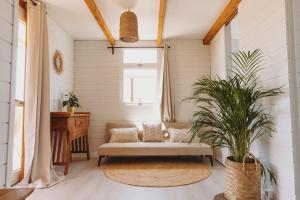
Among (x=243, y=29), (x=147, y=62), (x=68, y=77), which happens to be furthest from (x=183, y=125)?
(x=68, y=77)

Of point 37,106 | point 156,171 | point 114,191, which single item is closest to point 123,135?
point 156,171

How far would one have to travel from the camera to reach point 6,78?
1488 millimetres

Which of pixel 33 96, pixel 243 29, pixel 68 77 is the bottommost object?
pixel 33 96

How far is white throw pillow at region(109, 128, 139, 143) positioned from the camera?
411cm

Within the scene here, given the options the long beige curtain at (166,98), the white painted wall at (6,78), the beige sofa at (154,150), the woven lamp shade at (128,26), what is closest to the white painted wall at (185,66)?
the long beige curtain at (166,98)

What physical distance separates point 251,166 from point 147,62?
3.37 m

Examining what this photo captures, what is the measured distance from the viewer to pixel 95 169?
139 inches

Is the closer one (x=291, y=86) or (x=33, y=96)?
(x=291, y=86)

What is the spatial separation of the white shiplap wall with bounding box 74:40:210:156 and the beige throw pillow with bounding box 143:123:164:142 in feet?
1.25

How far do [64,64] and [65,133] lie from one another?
1.58 m

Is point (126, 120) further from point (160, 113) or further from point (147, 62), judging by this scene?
point (147, 62)

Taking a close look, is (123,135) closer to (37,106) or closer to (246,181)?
(37,106)

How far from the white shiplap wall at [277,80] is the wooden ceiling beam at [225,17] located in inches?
25.0

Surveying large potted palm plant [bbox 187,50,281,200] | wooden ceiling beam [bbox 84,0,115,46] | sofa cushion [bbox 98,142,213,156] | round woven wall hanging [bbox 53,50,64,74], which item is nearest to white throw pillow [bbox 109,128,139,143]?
sofa cushion [bbox 98,142,213,156]
